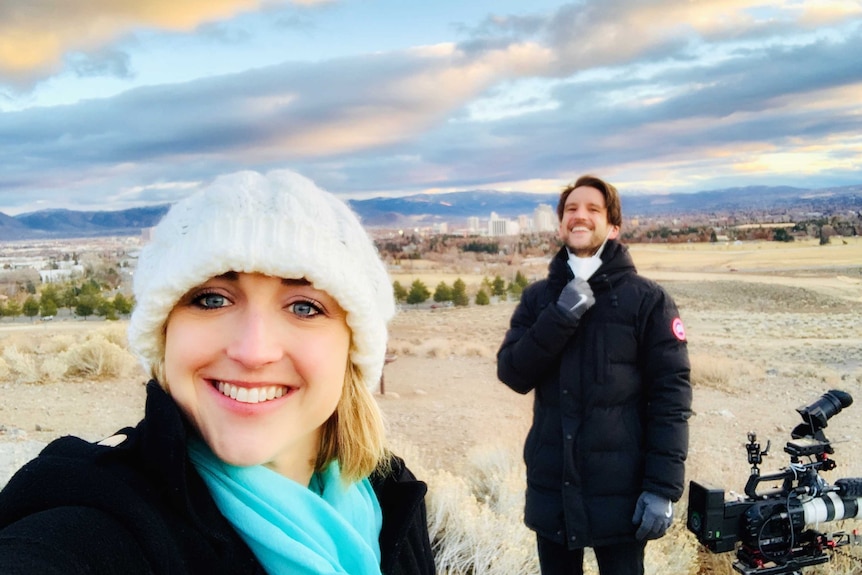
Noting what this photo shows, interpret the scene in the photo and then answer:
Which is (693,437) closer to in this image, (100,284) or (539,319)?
(539,319)

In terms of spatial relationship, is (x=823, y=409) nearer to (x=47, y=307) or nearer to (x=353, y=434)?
(x=353, y=434)

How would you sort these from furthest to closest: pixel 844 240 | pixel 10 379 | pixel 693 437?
pixel 844 240, pixel 10 379, pixel 693 437

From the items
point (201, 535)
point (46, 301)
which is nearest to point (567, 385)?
point (201, 535)

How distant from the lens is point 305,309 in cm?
113

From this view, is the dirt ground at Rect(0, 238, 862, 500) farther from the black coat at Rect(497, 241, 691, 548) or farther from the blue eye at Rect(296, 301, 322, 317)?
the blue eye at Rect(296, 301, 322, 317)

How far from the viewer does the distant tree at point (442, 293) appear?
2328 cm

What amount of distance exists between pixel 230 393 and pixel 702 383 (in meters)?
11.0

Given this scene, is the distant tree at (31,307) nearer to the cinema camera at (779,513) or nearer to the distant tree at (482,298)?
the distant tree at (482,298)

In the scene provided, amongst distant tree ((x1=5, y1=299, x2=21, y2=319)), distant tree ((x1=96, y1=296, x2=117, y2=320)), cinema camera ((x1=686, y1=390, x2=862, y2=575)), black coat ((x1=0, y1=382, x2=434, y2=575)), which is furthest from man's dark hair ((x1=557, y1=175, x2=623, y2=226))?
distant tree ((x1=5, y1=299, x2=21, y2=319))

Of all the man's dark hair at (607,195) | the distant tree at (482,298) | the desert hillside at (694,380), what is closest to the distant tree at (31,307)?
the desert hillside at (694,380)

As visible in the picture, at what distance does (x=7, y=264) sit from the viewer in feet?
55.2

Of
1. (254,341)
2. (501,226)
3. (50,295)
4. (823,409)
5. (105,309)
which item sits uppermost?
(501,226)

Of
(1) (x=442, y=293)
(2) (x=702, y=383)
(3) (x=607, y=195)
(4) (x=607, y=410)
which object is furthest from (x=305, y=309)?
(1) (x=442, y=293)

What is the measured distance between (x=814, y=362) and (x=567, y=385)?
1174 cm
